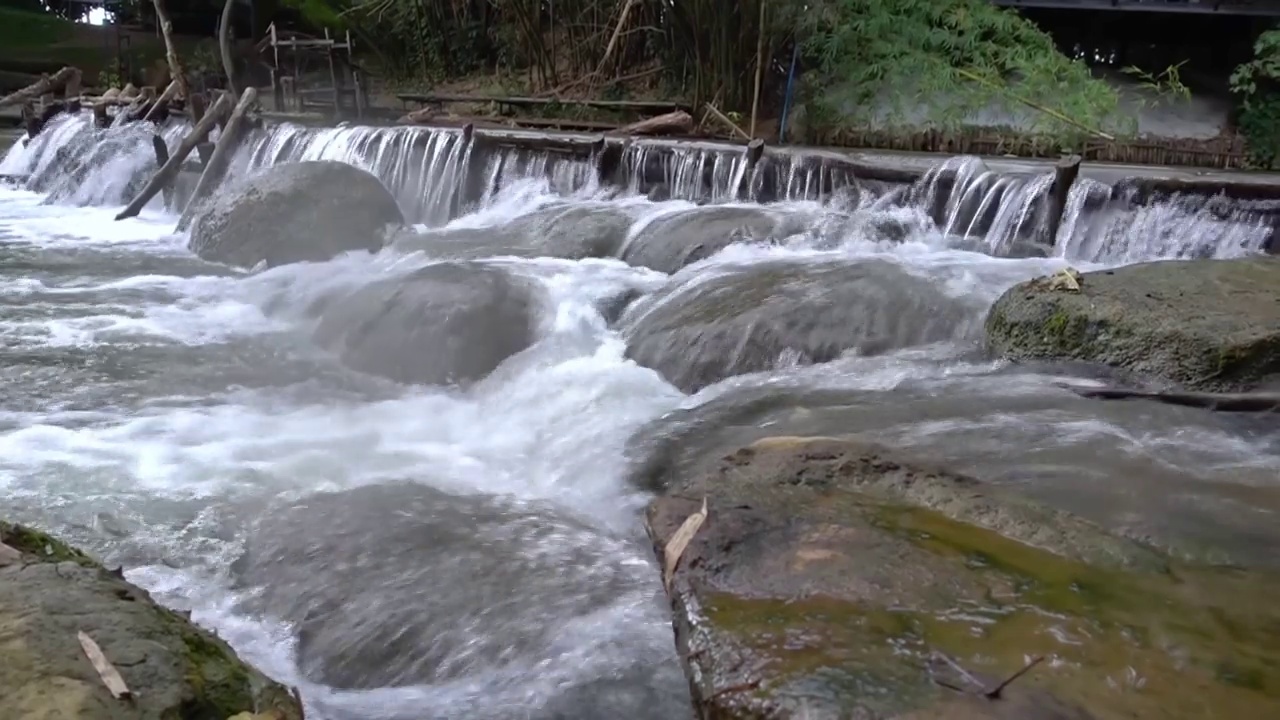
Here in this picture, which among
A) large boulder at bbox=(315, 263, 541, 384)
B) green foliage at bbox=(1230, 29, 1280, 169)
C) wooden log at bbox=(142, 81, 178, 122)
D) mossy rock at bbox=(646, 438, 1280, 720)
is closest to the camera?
mossy rock at bbox=(646, 438, 1280, 720)

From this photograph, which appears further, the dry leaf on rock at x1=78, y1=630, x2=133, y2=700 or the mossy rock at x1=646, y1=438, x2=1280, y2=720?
the mossy rock at x1=646, y1=438, x2=1280, y2=720

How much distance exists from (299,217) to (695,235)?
3978 mm

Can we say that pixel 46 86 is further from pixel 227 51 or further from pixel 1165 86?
pixel 1165 86

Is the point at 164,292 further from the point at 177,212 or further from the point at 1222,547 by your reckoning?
the point at 1222,547

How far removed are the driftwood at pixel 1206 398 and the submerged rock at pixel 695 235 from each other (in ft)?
12.0

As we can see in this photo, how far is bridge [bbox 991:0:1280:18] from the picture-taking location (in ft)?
45.5

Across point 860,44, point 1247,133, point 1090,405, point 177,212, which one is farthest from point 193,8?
point 1090,405

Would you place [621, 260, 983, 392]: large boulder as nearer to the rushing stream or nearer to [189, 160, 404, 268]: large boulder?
the rushing stream

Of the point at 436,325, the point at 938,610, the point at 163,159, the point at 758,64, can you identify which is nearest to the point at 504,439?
the point at 436,325

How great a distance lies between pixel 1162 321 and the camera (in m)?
5.32

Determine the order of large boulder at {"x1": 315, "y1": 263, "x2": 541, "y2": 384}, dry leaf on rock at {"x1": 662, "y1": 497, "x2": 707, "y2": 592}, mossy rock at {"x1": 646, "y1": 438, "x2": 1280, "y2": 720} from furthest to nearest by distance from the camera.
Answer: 1. large boulder at {"x1": 315, "y1": 263, "x2": 541, "y2": 384}
2. dry leaf on rock at {"x1": 662, "y1": 497, "x2": 707, "y2": 592}
3. mossy rock at {"x1": 646, "y1": 438, "x2": 1280, "y2": 720}

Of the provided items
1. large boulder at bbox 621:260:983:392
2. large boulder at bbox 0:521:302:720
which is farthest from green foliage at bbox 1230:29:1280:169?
large boulder at bbox 0:521:302:720

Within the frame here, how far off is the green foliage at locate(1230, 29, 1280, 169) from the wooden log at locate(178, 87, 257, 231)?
11971mm

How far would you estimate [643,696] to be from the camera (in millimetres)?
3201
